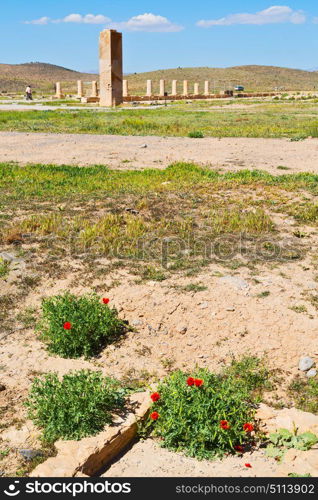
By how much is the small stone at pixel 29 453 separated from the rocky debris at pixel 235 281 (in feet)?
9.52

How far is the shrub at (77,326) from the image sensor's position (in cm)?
515

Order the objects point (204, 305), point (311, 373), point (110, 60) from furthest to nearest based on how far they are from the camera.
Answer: point (110, 60) → point (204, 305) → point (311, 373)

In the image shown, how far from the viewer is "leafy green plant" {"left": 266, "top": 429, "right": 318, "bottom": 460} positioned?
383 centimetres

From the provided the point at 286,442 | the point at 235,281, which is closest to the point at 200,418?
the point at 286,442

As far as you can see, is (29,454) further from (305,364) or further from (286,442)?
(305,364)

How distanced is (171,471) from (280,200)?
19.5ft

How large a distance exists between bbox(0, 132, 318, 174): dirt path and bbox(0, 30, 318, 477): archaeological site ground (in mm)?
816

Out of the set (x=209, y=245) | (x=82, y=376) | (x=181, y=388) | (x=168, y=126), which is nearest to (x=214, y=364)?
(x=181, y=388)

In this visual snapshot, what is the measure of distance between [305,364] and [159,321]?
4.86 feet

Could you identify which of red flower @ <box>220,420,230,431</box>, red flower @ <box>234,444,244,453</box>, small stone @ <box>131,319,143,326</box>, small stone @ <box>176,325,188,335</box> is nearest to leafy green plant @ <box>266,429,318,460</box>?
red flower @ <box>234,444,244,453</box>

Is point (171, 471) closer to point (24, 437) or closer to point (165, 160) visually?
point (24, 437)

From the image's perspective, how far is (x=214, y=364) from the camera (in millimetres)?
5055

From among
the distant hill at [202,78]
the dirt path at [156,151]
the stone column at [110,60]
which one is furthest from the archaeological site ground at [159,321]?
the distant hill at [202,78]

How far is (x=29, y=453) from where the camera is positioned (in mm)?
3799
